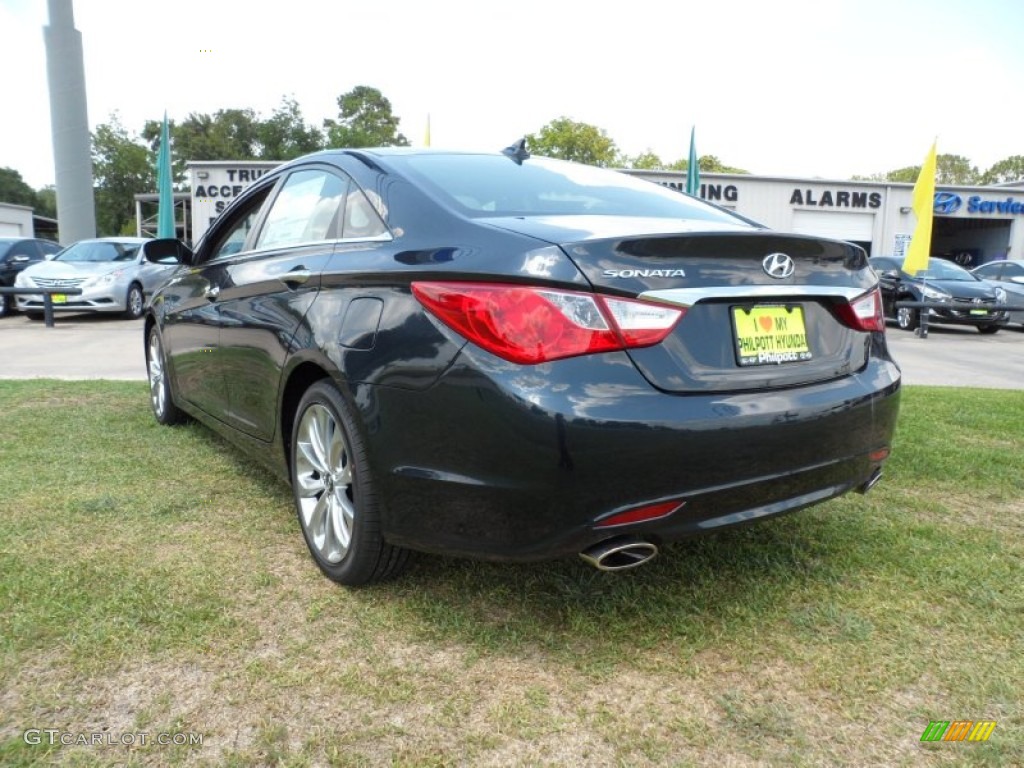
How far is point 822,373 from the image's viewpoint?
2.34m

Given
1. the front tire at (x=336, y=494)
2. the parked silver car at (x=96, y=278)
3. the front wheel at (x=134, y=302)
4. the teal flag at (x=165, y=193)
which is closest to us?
the front tire at (x=336, y=494)

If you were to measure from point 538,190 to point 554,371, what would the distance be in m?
1.10

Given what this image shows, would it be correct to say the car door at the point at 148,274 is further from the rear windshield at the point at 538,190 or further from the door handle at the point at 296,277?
the rear windshield at the point at 538,190

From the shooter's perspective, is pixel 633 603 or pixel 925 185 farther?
pixel 925 185

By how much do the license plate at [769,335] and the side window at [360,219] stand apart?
1.19m

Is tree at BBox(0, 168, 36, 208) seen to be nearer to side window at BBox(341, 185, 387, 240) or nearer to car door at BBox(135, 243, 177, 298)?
car door at BBox(135, 243, 177, 298)

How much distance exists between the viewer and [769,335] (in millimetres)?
2223

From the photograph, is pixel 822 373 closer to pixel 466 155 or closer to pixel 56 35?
pixel 466 155

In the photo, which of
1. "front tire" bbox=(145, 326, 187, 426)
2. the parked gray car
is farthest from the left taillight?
the parked gray car

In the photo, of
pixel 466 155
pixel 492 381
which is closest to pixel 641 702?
pixel 492 381

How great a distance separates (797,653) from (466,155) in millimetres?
2193

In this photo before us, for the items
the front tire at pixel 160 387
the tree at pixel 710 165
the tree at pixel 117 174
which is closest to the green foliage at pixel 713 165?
the tree at pixel 710 165

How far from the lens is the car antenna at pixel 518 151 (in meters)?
3.26

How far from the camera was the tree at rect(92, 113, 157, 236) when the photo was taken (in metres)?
57.3
